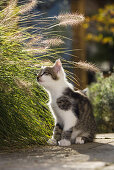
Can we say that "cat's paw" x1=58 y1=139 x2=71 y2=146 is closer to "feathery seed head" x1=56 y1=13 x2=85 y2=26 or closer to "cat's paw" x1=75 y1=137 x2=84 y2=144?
"cat's paw" x1=75 y1=137 x2=84 y2=144

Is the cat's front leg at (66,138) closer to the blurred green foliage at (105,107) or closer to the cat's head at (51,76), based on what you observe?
the cat's head at (51,76)

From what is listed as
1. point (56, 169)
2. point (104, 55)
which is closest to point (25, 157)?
point (56, 169)

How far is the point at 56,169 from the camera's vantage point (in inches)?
65.6

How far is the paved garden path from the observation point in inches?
68.7

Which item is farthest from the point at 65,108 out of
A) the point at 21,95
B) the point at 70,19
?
the point at 70,19

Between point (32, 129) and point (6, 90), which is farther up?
point (6, 90)

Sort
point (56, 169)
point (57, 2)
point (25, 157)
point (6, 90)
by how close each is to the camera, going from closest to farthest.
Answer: point (56, 169) → point (25, 157) → point (6, 90) → point (57, 2)

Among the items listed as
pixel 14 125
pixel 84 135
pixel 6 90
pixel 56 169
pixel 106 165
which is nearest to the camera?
pixel 56 169

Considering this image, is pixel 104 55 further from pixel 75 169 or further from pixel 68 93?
pixel 75 169

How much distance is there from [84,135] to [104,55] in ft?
18.0

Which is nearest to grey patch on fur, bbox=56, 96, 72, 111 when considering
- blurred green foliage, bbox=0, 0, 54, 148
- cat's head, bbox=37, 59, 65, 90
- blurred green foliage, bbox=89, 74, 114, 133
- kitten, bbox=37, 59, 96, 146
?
kitten, bbox=37, 59, 96, 146

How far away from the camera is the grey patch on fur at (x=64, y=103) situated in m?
2.53

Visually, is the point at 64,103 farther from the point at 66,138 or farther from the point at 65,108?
the point at 66,138

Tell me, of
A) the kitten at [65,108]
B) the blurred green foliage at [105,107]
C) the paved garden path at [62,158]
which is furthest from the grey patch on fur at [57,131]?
the blurred green foliage at [105,107]
